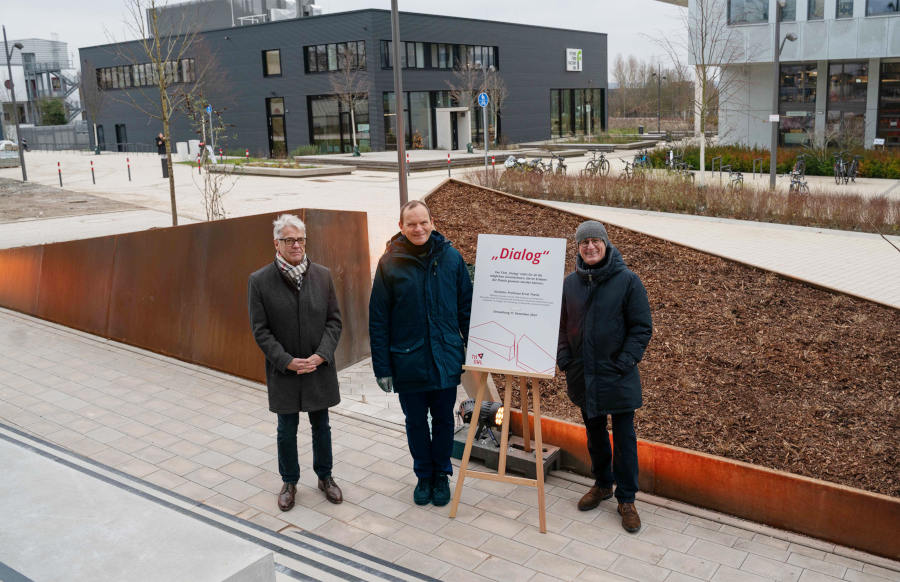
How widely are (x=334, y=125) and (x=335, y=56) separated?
391cm

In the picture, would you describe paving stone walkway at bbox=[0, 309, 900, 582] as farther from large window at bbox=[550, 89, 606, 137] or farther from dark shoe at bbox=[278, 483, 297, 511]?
large window at bbox=[550, 89, 606, 137]

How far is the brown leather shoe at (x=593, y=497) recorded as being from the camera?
16.4 ft

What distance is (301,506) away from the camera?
516 centimetres

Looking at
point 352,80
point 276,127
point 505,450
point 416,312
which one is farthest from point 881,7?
point 276,127

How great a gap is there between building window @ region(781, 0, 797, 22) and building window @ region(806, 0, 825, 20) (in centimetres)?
49

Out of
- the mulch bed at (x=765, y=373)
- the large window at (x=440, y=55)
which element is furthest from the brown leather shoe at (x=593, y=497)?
the large window at (x=440, y=55)

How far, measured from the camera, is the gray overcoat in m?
4.92

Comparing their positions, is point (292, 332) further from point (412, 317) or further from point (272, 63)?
point (272, 63)

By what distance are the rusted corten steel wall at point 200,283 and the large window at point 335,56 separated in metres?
36.9

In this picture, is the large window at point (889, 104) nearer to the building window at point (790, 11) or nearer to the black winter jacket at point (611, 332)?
the building window at point (790, 11)

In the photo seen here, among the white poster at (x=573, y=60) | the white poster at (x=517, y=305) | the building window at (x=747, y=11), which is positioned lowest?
the white poster at (x=517, y=305)

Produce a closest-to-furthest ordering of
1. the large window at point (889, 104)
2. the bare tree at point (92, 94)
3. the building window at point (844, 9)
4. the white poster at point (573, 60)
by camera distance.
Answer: the building window at point (844, 9) < the large window at point (889, 104) < the bare tree at point (92, 94) < the white poster at point (573, 60)

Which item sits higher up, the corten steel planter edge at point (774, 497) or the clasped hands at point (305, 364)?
the clasped hands at point (305, 364)

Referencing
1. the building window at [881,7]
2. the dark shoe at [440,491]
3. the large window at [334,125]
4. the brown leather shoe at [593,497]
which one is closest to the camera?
the brown leather shoe at [593,497]
